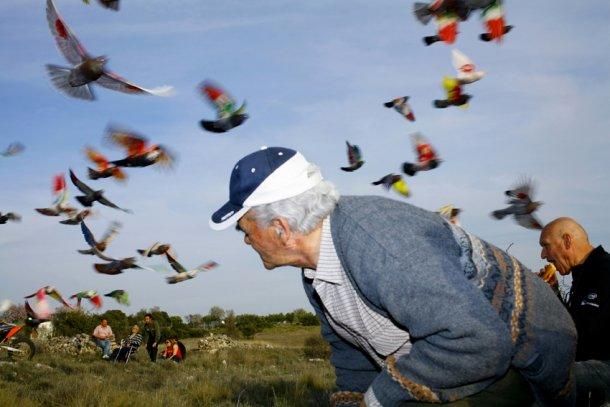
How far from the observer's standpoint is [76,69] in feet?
21.0

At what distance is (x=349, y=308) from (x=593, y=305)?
9.93 ft

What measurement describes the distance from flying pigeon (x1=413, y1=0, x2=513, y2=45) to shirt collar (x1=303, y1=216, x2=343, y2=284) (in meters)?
5.16

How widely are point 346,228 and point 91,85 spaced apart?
3979mm

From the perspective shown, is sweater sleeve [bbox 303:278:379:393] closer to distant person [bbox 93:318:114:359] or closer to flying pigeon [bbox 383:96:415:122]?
flying pigeon [bbox 383:96:415:122]

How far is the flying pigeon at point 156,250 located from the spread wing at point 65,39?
93.4 inches

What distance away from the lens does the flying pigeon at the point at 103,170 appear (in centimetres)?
812

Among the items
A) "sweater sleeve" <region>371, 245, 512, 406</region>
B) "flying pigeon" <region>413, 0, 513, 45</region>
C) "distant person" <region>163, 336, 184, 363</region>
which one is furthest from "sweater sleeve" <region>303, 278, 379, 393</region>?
"distant person" <region>163, 336, 184, 363</region>

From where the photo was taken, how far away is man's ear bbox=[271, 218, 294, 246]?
10.5ft

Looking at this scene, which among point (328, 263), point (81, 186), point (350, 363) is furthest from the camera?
point (81, 186)

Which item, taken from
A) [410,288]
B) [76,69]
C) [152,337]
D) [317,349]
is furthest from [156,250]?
[317,349]

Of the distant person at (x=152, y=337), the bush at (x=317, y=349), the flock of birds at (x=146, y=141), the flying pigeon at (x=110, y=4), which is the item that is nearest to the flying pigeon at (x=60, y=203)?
the flock of birds at (x=146, y=141)

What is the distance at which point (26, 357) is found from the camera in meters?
22.4

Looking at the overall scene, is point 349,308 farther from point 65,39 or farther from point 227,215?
point 65,39

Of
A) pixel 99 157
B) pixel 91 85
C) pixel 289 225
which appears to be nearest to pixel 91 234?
pixel 99 157
